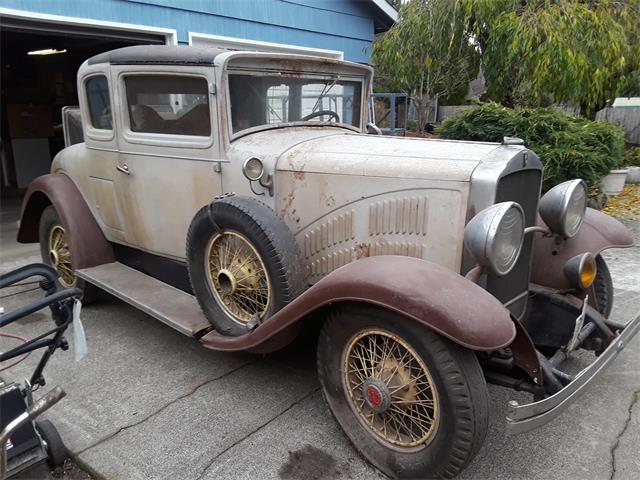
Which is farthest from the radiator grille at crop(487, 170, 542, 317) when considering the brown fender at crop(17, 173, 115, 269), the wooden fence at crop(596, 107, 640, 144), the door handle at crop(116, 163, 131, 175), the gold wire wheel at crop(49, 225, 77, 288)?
the wooden fence at crop(596, 107, 640, 144)

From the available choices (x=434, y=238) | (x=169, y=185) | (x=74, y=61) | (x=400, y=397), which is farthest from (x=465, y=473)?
(x=74, y=61)

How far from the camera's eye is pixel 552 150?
6.73 m

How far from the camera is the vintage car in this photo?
80.7 inches

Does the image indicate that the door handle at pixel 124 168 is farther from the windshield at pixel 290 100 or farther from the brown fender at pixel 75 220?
the windshield at pixel 290 100

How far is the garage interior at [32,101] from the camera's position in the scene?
960 centimetres

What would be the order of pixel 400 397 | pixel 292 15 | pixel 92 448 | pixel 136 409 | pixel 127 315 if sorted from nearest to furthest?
pixel 400 397, pixel 92 448, pixel 136 409, pixel 127 315, pixel 292 15

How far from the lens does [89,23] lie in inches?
227

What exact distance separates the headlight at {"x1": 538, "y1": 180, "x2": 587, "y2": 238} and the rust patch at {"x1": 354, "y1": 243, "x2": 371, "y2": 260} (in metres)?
0.99

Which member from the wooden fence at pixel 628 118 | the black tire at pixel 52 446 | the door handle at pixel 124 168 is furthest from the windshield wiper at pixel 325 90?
the wooden fence at pixel 628 118

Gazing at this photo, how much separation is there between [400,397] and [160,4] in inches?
243

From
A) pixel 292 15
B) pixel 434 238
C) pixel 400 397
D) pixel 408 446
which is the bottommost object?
pixel 408 446

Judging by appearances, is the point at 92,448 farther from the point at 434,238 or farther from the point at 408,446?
the point at 434,238

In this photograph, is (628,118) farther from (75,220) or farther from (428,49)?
(75,220)

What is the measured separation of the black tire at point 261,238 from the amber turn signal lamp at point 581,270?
1433 mm
